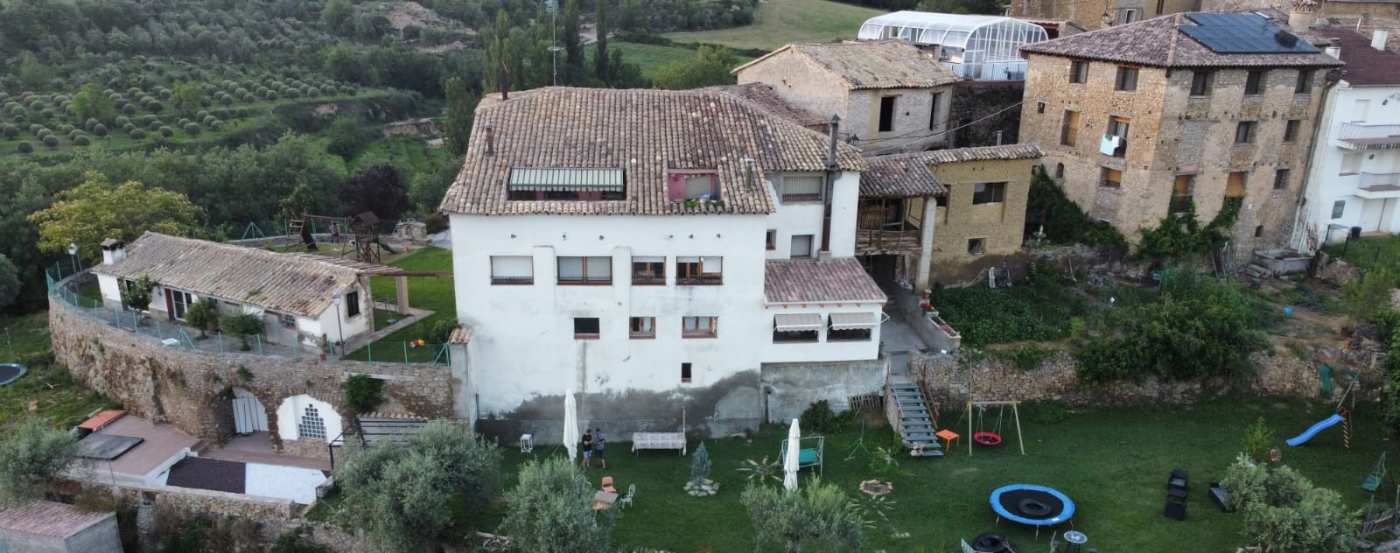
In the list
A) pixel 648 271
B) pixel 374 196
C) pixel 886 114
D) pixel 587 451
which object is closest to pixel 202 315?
pixel 587 451

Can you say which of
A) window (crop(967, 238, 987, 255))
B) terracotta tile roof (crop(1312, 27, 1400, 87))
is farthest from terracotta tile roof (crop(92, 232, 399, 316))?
terracotta tile roof (crop(1312, 27, 1400, 87))

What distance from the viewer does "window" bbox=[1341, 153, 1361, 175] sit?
39062 mm

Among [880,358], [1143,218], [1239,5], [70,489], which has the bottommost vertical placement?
[70,489]

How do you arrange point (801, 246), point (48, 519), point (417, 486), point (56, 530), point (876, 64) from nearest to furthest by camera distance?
point (417, 486) < point (56, 530) < point (48, 519) < point (801, 246) < point (876, 64)

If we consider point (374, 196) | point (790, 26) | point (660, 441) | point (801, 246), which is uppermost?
point (790, 26)

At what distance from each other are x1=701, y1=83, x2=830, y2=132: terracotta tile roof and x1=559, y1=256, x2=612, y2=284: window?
12118mm

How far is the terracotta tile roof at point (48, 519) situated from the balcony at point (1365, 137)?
47494mm

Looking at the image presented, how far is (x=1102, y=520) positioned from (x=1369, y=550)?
655 centimetres

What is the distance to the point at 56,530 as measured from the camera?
2598 cm

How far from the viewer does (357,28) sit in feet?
326

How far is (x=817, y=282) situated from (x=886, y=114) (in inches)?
531

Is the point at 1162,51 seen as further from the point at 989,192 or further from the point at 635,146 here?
the point at 635,146

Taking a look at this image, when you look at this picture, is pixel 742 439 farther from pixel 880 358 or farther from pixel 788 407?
pixel 880 358

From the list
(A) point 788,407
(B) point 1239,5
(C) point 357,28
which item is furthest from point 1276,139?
(C) point 357,28
